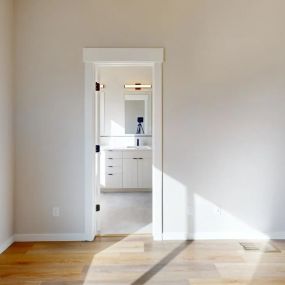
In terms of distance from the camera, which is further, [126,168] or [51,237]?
[126,168]

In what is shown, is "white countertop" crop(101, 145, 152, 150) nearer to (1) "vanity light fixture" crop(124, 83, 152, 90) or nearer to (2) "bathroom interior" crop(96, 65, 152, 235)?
(2) "bathroom interior" crop(96, 65, 152, 235)

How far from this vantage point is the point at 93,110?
11.4ft

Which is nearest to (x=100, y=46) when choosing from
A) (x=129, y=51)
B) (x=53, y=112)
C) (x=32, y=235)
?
(x=129, y=51)

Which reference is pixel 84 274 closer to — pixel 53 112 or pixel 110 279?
pixel 110 279

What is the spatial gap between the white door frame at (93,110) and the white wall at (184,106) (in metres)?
0.07

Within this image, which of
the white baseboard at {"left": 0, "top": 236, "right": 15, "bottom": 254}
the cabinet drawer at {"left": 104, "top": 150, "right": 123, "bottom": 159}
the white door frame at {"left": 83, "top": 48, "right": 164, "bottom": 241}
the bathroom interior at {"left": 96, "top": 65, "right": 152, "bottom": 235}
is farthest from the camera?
the cabinet drawer at {"left": 104, "top": 150, "right": 123, "bottom": 159}

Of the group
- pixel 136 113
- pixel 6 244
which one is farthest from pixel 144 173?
pixel 6 244

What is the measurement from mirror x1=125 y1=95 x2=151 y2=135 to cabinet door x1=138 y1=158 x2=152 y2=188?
80 cm

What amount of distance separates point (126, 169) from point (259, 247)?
132 inches

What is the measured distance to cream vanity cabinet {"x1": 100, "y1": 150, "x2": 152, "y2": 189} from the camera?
608 centimetres

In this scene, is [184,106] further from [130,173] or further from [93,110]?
[130,173]

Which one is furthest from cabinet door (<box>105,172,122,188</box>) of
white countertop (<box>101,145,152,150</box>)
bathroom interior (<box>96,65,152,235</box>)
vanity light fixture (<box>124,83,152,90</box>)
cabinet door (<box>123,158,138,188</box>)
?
vanity light fixture (<box>124,83,152,90</box>)

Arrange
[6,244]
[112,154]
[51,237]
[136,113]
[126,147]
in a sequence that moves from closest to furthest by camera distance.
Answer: [6,244], [51,237], [112,154], [126,147], [136,113]

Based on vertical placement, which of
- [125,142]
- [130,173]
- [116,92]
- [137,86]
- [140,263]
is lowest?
[140,263]
